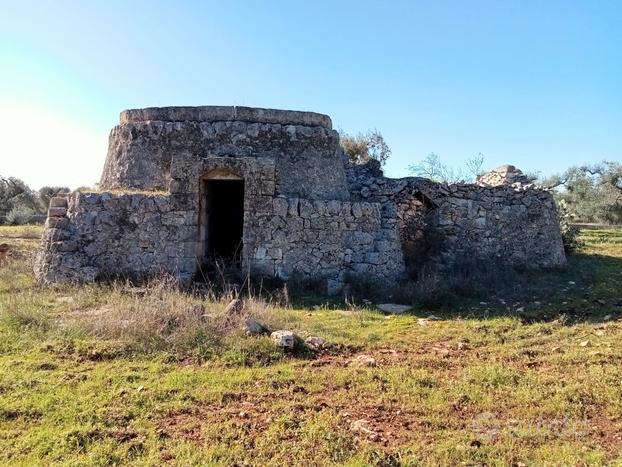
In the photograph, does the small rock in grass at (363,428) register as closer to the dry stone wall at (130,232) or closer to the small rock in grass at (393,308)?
the small rock in grass at (393,308)

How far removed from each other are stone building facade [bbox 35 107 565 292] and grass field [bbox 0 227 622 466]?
167 cm

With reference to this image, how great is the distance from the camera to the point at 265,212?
352 inches

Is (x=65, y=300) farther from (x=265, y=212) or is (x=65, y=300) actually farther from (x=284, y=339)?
(x=284, y=339)

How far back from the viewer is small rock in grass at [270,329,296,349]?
5406mm

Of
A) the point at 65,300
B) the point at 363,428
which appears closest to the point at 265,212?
the point at 65,300

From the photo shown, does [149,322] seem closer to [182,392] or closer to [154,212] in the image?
[182,392]

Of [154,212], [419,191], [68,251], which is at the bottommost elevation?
[68,251]

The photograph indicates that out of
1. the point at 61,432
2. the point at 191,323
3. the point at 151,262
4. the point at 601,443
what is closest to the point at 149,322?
the point at 191,323

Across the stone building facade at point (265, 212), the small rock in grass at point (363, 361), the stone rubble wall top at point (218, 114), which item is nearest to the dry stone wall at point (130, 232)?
the stone building facade at point (265, 212)

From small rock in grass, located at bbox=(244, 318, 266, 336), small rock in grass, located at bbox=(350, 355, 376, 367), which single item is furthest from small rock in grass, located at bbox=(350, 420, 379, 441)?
small rock in grass, located at bbox=(244, 318, 266, 336)

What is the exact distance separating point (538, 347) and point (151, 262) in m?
6.28

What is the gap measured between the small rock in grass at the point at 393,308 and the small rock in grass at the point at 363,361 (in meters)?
2.27

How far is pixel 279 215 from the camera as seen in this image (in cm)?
895

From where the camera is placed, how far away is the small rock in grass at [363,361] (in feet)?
16.9
